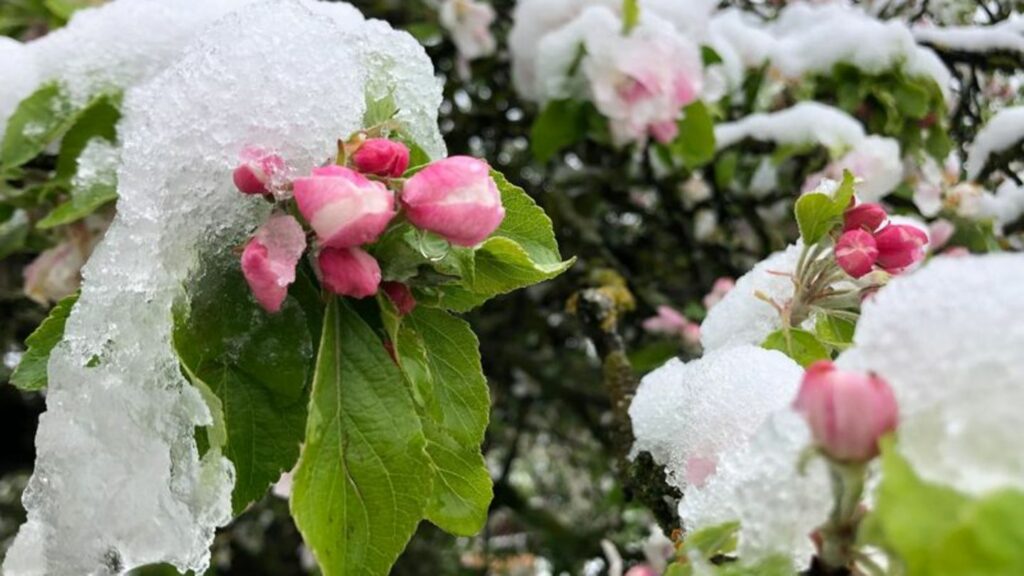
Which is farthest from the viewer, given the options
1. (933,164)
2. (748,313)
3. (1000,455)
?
(933,164)

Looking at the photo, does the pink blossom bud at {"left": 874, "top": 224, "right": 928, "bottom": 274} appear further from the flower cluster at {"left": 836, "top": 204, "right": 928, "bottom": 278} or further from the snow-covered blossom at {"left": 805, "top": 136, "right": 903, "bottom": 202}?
the snow-covered blossom at {"left": 805, "top": 136, "right": 903, "bottom": 202}

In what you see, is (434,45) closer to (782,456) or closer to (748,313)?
(748,313)

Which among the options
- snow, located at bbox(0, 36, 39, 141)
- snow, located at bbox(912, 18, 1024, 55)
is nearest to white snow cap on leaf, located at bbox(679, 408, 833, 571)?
snow, located at bbox(0, 36, 39, 141)

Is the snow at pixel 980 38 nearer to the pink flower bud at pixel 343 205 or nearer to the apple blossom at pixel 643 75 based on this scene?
the apple blossom at pixel 643 75

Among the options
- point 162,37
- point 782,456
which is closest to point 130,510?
point 782,456

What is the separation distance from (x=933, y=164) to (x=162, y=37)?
1555mm

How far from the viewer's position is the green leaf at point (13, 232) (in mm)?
1361

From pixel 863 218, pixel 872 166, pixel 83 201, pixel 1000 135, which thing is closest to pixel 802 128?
pixel 872 166

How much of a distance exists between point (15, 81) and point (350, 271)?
0.80 meters

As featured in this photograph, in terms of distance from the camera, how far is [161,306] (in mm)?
673

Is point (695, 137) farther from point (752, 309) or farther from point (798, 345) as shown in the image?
point (798, 345)

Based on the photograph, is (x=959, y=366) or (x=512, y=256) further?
(x=512, y=256)

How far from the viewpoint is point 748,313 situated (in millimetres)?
961

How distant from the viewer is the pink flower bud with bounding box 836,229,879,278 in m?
0.78
